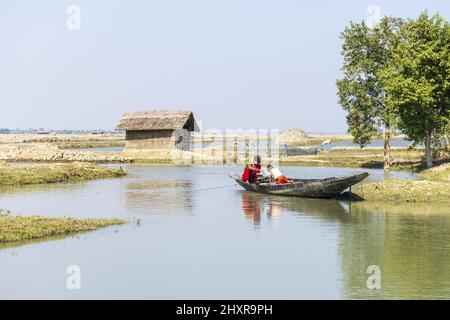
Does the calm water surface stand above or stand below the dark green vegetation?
below

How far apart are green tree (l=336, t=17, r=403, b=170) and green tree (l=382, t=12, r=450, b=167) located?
636 centimetres

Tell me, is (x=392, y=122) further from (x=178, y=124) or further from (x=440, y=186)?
(x=178, y=124)

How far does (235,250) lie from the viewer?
81.7 feet

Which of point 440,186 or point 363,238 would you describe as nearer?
point 363,238

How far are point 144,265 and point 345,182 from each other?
17603 mm

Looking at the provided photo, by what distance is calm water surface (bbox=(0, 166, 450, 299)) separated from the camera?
19391 mm

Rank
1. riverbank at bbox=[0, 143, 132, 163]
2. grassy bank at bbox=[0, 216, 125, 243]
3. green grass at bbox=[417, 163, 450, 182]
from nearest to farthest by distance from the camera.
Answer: grassy bank at bbox=[0, 216, 125, 243], green grass at bbox=[417, 163, 450, 182], riverbank at bbox=[0, 143, 132, 163]

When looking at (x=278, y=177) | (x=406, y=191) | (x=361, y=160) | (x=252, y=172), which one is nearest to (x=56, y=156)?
(x=361, y=160)

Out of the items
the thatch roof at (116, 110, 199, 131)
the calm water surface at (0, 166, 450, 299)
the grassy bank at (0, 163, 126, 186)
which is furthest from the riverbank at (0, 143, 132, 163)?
the calm water surface at (0, 166, 450, 299)

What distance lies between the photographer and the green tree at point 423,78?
5103 cm

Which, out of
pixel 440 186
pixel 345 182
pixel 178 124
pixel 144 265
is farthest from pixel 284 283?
pixel 178 124

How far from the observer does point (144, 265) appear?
878 inches

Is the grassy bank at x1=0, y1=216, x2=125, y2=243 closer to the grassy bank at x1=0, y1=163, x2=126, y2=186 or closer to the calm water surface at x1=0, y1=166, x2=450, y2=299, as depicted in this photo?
the calm water surface at x1=0, y1=166, x2=450, y2=299

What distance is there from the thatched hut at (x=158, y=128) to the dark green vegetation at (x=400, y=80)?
20831 millimetres
